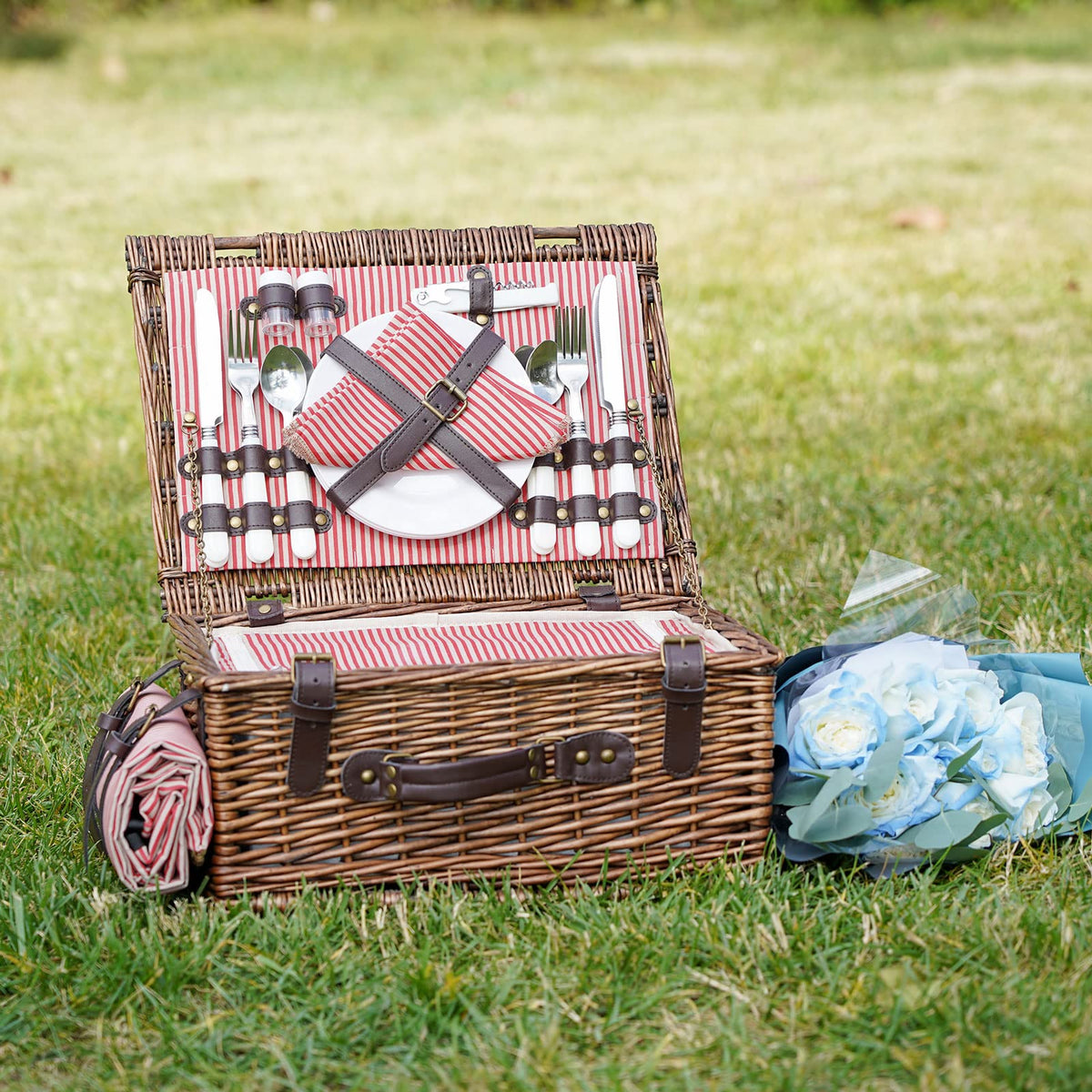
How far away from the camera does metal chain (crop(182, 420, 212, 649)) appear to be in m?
1.98

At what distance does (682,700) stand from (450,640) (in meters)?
0.39

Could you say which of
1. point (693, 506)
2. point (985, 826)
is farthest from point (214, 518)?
point (693, 506)

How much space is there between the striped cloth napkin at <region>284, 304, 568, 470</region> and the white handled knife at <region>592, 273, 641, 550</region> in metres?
0.11

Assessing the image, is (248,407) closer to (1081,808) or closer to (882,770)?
(882,770)

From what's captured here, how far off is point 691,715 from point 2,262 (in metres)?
4.96

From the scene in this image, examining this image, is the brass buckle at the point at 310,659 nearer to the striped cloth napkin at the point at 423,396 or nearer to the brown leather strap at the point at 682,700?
the brown leather strap at the point at 682,700

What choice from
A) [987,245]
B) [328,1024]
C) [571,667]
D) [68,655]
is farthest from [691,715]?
[987,245]

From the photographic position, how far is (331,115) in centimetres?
928

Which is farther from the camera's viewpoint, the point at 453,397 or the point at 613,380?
the point at 613,380

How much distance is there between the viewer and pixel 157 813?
1537mm

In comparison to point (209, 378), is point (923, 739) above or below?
below

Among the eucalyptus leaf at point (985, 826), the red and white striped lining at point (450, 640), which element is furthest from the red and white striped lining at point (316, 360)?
the eucalyptus leaf at point (985, 826)

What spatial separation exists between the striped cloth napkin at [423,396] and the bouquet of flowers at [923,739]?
21.8 inches

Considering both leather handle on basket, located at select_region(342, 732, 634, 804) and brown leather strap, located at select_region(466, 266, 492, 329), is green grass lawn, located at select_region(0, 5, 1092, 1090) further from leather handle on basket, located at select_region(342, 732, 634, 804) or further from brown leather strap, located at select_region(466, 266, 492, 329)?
brown leather strap, located at select_region(466, 266, 492, 329)
